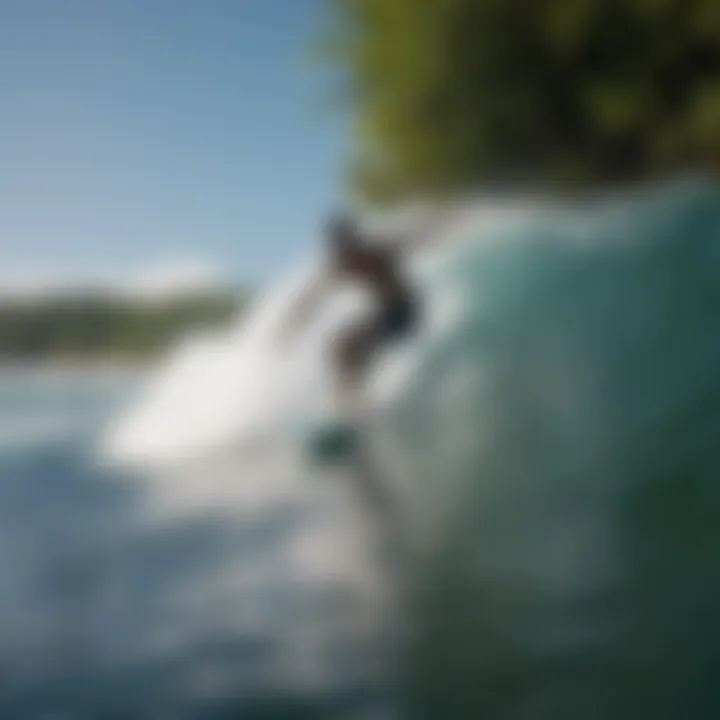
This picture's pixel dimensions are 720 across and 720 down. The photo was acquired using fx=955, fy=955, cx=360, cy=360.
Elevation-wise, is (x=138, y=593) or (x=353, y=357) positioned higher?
(x=353, y=357)

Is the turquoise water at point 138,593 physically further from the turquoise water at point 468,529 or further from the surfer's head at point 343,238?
the surfer's head at point 343,238

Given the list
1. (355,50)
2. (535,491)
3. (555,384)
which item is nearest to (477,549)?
(535,491)

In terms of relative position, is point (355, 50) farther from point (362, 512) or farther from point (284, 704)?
point (284, 704)

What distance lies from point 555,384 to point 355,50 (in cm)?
50

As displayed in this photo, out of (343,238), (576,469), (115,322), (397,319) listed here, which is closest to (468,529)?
(576,469)

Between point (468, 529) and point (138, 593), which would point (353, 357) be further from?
point (138, 593)

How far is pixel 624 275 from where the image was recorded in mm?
1166

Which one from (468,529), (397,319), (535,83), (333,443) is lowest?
(468,529)

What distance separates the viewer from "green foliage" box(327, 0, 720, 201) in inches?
47.9

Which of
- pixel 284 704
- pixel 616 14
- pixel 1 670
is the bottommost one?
pixel 284 704

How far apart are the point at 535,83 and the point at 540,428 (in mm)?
452

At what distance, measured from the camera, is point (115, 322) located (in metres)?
1.15

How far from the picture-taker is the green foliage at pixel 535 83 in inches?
47.9

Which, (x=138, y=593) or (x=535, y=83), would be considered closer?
(x=138, y=593)
